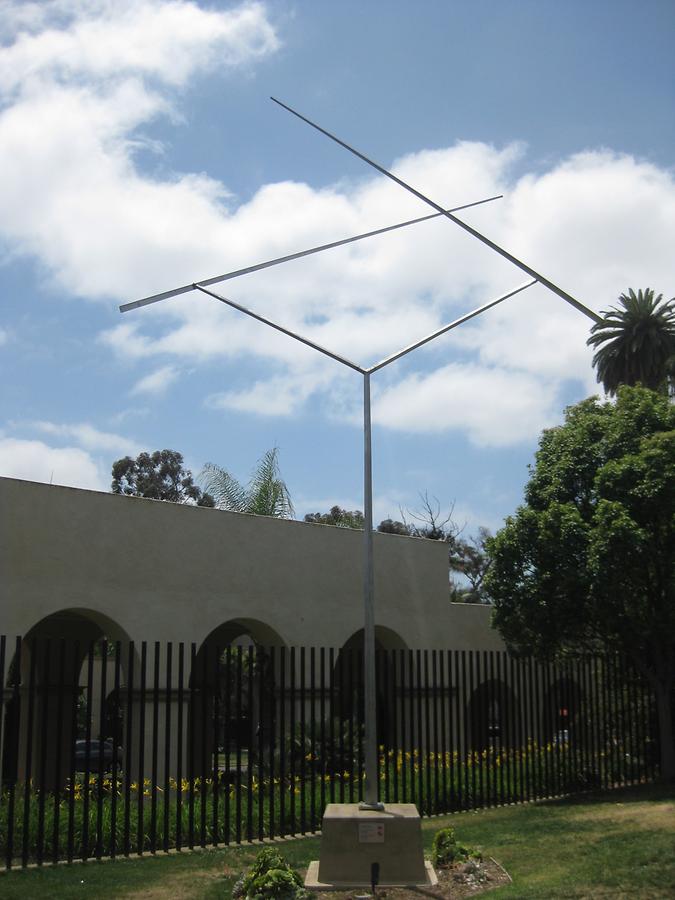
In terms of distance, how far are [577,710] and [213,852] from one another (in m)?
7.54

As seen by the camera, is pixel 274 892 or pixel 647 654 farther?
pixel 647 654

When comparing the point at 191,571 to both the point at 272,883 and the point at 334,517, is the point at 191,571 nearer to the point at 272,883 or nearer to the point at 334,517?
the point at 272,883

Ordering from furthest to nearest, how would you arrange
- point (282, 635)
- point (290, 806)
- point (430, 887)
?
1. point (282, 635)
2. point (290, 806)
3. point (430, 887)

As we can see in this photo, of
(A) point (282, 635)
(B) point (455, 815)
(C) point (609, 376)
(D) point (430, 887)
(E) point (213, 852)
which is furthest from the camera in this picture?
(C) point (609, 376)

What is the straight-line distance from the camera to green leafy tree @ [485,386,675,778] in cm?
1661

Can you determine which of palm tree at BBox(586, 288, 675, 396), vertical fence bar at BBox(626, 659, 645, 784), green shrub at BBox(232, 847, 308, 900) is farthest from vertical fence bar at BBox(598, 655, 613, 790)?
palm tree at BBox(586, 288, 675, 396)

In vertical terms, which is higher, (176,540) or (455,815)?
(176,540)

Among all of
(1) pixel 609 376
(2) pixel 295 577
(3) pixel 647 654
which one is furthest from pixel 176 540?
(1) pixel 609 376

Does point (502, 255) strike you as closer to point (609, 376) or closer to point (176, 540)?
point (176, 540)

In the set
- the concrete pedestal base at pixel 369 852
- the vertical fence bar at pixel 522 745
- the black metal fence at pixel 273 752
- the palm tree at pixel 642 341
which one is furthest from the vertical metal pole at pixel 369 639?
the palm tree at pixel 642 341

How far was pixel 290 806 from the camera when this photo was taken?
13117mm

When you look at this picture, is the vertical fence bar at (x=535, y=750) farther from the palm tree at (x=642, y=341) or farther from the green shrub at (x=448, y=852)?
the palm tree at (x=642, y=341)

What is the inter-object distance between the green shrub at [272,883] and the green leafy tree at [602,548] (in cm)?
888

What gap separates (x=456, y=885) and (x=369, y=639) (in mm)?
2489
